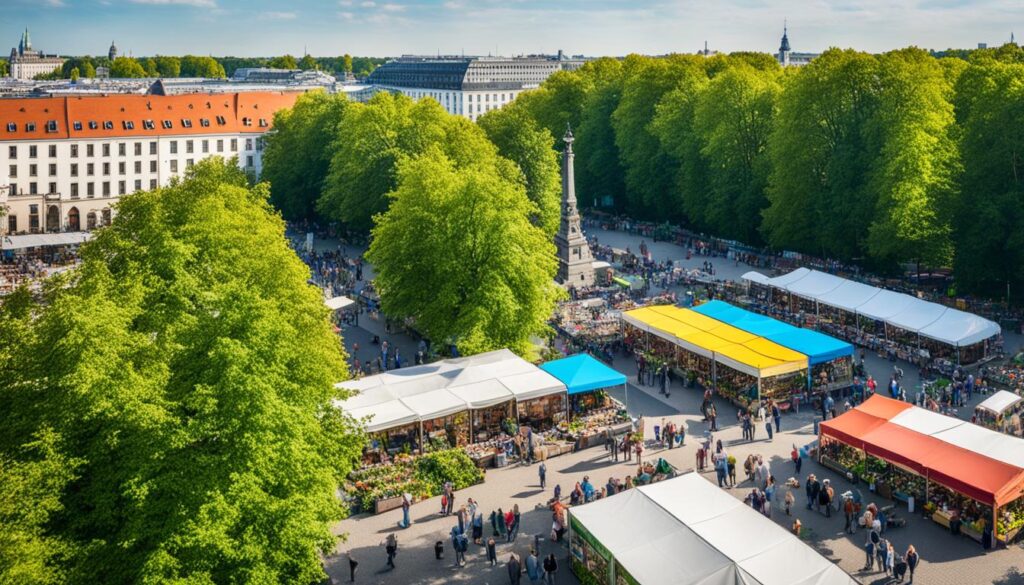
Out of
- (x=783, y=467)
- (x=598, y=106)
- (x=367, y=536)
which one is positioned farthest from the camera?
(x=598, y=106)

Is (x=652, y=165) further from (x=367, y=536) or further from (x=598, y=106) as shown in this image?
(x=367, y=536)

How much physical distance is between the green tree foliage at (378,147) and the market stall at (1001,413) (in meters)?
29.1

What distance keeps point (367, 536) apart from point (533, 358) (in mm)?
12116

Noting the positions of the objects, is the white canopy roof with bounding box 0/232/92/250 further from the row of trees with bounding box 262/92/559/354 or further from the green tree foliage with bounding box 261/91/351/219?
the row of trees with bounding box 262/92/559/354

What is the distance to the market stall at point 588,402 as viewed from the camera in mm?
27828

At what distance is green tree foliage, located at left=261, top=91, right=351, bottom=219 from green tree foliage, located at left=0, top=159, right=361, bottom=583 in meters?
44.8

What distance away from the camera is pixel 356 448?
2119 centimetres

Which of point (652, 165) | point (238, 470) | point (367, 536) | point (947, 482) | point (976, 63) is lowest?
point (367, 536)

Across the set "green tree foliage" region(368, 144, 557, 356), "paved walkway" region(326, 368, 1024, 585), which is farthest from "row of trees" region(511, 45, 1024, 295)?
"green tree foliage" region(368, 144, 557, 356)

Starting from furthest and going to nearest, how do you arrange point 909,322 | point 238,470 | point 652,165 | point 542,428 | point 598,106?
point 598,106
point 652,165
point 909,322
point 542,428
point 238,470

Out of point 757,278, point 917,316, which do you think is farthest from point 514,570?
point 757,278

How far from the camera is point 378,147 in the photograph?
5491 cm

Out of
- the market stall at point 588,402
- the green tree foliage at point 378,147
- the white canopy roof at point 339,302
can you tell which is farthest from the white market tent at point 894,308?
the green tree foliage at point 378,147

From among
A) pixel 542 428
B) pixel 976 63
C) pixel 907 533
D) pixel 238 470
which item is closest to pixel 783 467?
pixel 907 533
